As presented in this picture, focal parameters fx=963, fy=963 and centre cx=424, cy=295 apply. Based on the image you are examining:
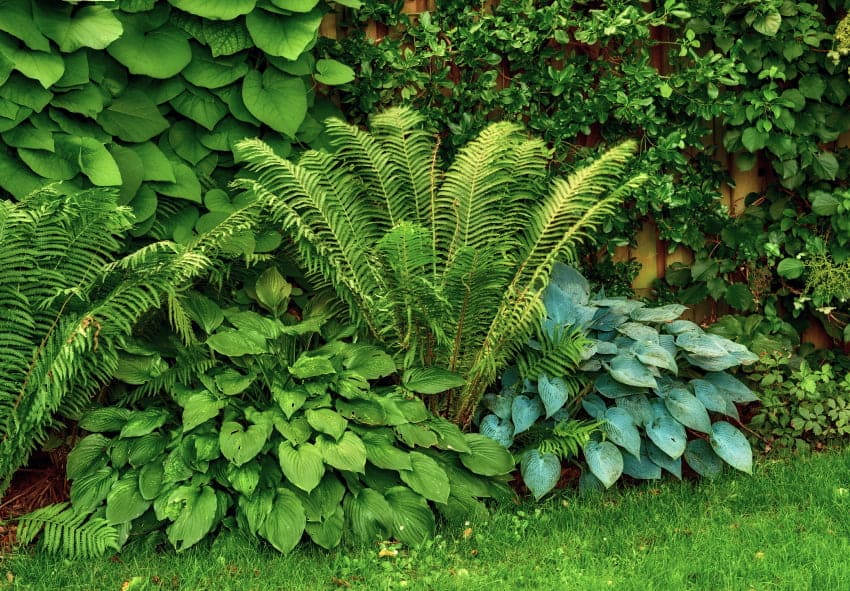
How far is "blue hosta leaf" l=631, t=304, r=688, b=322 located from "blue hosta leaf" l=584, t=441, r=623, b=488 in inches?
27.7

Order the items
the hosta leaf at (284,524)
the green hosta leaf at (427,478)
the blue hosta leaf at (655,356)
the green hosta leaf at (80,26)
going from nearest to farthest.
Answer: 1. the hosta leaf at (284,524)
2. the green hosta leaf at (427,478)
3. the green hosta leaf at (80,26)
4. the blue hosta leaf at (655,356)

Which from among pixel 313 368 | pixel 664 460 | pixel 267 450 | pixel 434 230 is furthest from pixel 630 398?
pixel 267 450

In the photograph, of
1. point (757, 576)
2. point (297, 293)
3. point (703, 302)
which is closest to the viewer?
point (757, 576)

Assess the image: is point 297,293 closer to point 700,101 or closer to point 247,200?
point 247,200

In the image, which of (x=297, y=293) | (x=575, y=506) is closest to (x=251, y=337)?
(x=297, y=293)

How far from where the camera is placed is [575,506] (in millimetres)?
3748

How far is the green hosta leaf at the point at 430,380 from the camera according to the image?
3869 millimetres

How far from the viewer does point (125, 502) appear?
11.2ft

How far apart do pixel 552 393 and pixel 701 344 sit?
2.46 feet

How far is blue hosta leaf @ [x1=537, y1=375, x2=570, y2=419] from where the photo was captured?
3.89 meters

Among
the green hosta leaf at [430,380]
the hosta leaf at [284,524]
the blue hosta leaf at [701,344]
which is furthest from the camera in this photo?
the blue hosta leaf at [701,344]

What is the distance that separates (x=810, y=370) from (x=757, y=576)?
1844 millimetres

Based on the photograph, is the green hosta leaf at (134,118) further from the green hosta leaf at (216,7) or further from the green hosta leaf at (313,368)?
the green hosta leaf at (313,368)

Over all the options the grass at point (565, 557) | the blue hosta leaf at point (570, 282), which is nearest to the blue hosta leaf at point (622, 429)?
the grass at point (565, 557)
